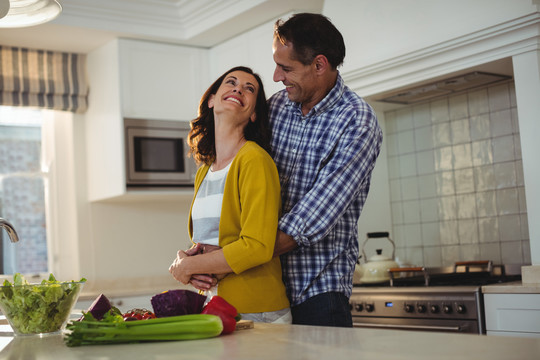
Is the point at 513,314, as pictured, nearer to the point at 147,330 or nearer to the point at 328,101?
the point at 328,101

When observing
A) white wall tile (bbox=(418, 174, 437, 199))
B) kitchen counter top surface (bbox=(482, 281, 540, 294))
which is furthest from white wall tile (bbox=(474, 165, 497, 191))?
kitchen counter top surface (bbox=(482, 281, 540, 294))

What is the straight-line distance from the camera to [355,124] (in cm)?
184

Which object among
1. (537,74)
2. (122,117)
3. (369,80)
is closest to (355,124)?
(537,74)

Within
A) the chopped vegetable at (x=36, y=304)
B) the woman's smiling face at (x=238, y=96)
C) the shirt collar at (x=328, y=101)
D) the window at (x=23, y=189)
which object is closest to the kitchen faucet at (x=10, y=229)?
the chopped vegetable at (x=36, y=304)

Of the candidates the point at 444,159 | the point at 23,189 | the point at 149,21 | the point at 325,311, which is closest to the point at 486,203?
the point at 444,159

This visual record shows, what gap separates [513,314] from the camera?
2643 millimetres

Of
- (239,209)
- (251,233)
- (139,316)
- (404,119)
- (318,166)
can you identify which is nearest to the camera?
(139,316)

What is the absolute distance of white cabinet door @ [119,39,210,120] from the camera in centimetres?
416

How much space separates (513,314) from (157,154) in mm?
2388

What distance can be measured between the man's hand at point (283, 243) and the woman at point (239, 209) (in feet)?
0.14

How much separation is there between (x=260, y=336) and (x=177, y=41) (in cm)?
328

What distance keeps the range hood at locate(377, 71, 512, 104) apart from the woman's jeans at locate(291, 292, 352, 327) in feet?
5.50

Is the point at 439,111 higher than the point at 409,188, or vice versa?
the point at 439,111

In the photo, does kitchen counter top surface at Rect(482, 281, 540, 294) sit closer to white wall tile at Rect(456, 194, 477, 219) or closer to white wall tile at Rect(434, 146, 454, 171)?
white wall tile at Rect(456, 194, 477, 219)
